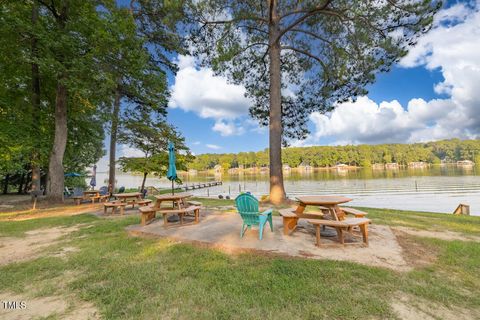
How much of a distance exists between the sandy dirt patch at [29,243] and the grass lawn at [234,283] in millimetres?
340

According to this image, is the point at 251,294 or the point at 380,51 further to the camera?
the point at 380,51

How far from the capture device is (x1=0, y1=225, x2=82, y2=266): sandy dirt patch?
3.41 metres

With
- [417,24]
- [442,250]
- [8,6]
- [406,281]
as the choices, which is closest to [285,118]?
[417,24]

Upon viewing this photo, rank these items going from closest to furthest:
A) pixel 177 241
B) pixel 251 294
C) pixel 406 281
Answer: pixel 251 294, pixel 406 281, pixel 177 241

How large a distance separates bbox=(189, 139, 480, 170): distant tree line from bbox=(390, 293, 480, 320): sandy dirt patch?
8913cm

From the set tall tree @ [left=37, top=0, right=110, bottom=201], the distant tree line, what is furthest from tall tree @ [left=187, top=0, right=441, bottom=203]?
the distant tree line

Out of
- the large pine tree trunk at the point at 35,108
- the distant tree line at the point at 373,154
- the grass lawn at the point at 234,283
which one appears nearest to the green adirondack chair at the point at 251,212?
the grass lawn at the point at 234,283

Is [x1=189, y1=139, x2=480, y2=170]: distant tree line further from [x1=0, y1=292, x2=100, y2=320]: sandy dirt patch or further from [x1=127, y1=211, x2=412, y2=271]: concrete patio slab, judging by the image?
[x1=0, y1=292, x2=100, y2=320]: sandy dirt patch

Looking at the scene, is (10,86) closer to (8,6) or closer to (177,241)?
(8,6)

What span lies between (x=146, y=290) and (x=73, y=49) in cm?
936

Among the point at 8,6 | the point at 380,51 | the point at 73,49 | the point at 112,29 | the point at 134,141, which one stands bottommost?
the point at 134,141

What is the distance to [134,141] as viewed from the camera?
12.4m

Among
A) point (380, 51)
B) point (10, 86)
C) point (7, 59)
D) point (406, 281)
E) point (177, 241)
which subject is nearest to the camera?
point (406, 281)

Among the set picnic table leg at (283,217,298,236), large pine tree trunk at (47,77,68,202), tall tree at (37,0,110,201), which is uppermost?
tall tree at (37,0,110,201)
